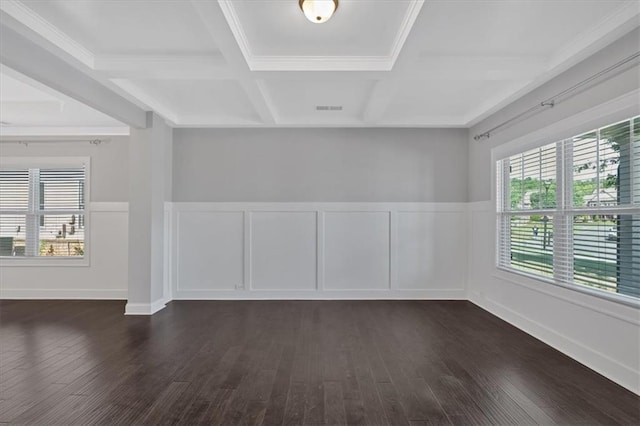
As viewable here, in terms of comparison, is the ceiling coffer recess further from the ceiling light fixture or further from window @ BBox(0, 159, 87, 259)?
window @ BBox(0, 159, 87, 259)

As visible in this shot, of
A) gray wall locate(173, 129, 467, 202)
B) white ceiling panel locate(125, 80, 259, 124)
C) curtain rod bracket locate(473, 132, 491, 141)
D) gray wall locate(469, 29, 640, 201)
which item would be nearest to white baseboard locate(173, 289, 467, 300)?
gray wall locate(173, 129, 467, 202)

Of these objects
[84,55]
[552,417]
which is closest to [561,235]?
[552,417]

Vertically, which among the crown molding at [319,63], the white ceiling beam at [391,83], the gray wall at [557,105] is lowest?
the gray wall at [557,105]

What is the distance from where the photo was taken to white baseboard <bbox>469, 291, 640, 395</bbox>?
2.65 meters

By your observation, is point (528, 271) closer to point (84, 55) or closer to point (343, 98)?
point (343, 98)

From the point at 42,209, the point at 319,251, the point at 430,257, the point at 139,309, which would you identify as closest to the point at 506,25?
the point at 430,257

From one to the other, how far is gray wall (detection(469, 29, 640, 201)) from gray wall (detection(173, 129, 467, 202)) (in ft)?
1.25

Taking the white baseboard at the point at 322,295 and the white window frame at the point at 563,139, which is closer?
the white window frame at the point at 563,139

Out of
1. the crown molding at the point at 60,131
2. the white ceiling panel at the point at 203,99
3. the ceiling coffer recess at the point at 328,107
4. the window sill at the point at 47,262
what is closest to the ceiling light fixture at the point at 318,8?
the white ceiling panel at the point at 203,99

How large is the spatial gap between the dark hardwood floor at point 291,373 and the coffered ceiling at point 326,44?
8.24ft

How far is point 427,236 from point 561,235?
6.79 feet

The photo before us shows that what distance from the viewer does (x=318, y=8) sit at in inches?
92.9

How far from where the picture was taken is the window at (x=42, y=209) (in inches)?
220

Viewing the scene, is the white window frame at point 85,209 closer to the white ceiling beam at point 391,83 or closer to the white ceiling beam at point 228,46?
the white ceiling beam at point 228,46
